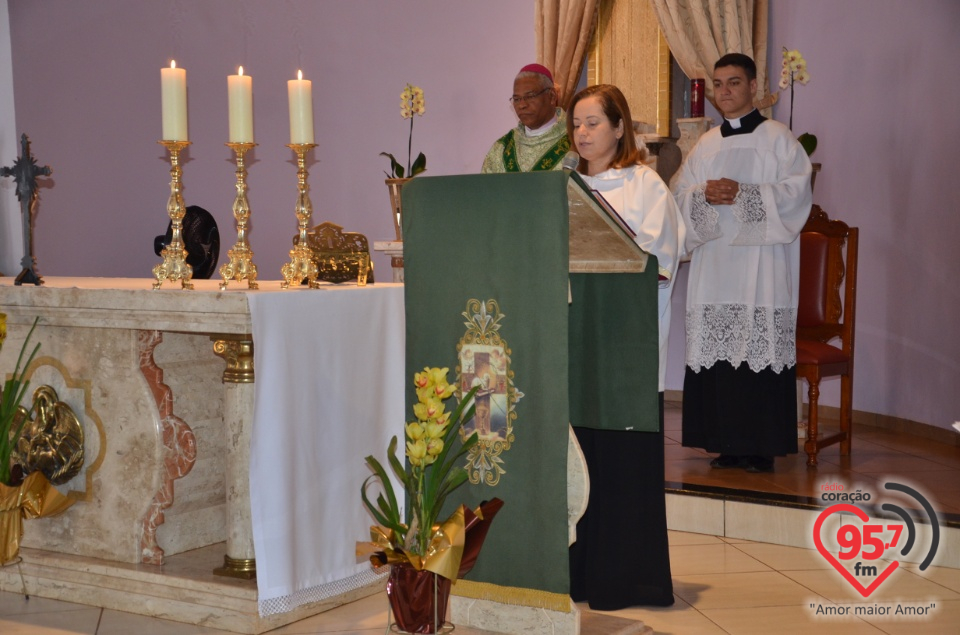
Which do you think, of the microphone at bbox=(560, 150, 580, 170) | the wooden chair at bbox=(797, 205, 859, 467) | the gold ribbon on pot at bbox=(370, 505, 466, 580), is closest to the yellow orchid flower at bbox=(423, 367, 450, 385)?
the gold ribbon on pot at bbox=(370, 505, 466, 580)

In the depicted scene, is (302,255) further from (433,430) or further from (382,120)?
(382,120)

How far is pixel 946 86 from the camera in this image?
537cm

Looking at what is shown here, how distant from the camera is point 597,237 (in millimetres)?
2662

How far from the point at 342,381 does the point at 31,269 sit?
119 cm

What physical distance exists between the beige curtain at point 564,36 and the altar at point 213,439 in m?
3.44

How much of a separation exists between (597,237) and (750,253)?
7.30ft

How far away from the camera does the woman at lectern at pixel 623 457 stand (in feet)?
10.2

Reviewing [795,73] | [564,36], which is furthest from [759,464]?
[564,36]

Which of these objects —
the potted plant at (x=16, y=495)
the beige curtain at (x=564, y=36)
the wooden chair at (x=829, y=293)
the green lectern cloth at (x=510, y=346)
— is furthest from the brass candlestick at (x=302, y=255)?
the beige curtain at (x=564, y=36)

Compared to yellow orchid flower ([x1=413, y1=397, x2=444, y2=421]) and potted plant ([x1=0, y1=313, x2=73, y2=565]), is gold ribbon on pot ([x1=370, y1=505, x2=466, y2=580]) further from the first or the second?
potted plant ([x1=0, y1=313, x2=73, y2=565])

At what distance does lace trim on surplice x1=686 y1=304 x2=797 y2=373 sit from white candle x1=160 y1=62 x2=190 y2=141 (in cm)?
252

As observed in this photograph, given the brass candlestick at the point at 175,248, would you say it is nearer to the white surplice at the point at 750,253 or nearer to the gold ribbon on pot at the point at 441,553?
the gold ribbon on pot at the point at 441,553

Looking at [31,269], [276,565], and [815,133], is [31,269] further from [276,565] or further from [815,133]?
[815,133]

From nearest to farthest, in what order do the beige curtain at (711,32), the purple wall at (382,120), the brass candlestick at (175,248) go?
the brass candlestick at (175,248) < the purple wall at (382,120) < the beige curtain at (711,32)
